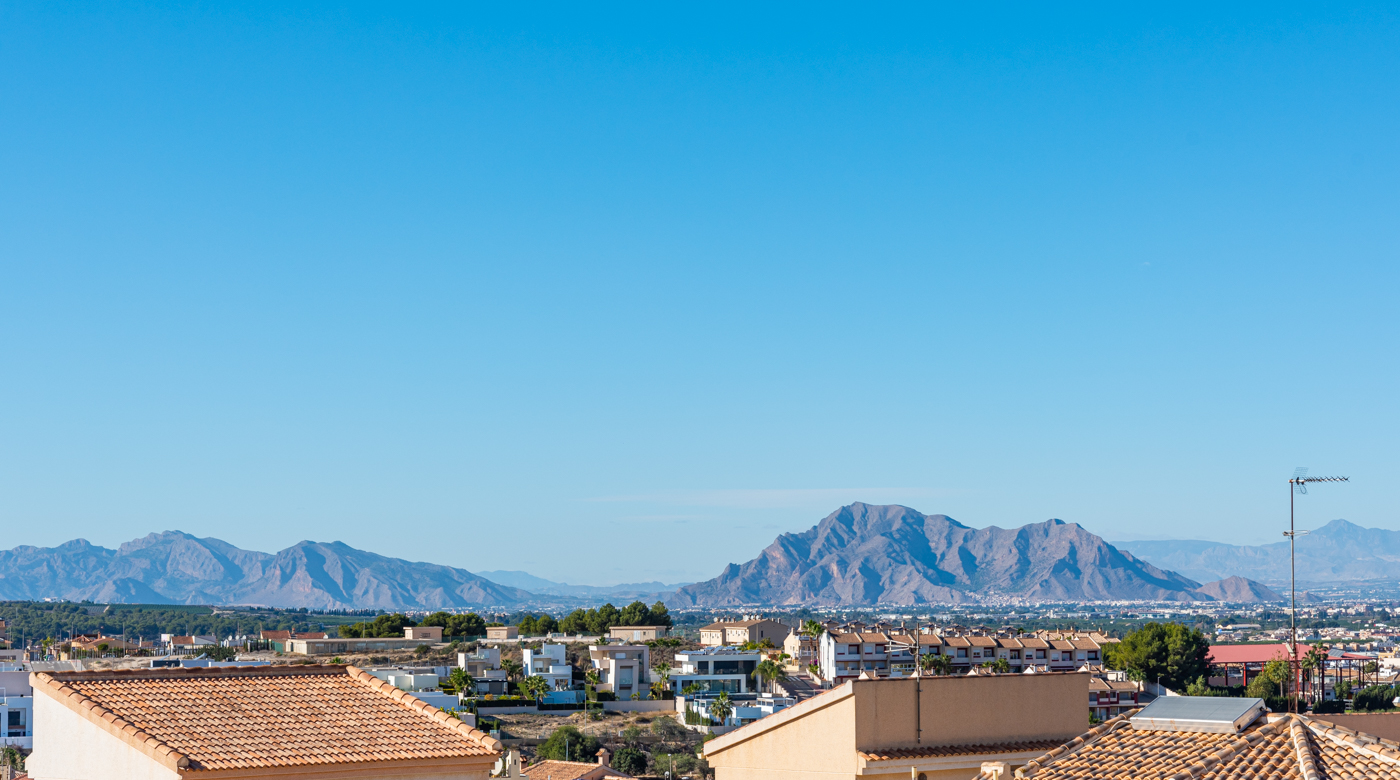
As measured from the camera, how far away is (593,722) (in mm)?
90250

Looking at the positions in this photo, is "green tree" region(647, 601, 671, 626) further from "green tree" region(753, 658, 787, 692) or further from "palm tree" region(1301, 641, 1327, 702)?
"palm tree" region(1301, 641, 1327, 702)

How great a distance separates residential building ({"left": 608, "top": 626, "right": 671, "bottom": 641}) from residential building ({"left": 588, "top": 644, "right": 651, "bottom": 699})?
2757cm

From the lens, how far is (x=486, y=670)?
334 feet

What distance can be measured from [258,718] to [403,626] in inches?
4807

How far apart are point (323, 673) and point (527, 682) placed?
82.0m

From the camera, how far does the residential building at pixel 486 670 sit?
9756 cm

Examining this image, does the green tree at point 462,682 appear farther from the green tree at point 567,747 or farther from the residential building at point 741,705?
the green tree at point 567,747

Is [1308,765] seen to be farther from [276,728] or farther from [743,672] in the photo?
[743,672]

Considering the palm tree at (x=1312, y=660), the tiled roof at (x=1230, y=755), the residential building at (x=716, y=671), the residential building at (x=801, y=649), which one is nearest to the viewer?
the tiled roof at (x=1230, y=755)

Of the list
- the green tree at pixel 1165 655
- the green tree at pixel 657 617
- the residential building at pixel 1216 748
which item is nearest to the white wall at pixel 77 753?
the residential building at pixel 1216 748

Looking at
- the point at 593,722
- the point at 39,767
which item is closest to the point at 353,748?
the point at 39,767

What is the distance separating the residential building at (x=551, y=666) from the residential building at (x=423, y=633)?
58.4ft

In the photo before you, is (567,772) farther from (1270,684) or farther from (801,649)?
(801,649)

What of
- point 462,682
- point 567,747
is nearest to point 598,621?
point 462,682
